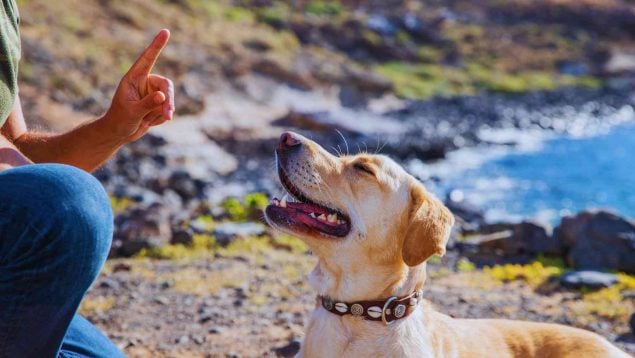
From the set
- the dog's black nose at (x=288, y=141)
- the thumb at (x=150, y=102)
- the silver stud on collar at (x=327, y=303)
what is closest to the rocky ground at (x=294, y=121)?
the silver stud on collar at (x=327, y=303)

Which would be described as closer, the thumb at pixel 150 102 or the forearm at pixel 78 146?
the thumb at pixel 150 102

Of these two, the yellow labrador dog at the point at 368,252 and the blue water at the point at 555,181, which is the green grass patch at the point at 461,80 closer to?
the blue water at the point at 555,181

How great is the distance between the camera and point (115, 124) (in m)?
4.46

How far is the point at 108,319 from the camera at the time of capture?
Result: 23.7ft

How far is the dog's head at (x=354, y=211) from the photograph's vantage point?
4449 mm

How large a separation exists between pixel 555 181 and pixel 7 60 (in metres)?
22.4

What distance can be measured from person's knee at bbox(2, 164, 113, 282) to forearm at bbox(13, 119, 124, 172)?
1.60m

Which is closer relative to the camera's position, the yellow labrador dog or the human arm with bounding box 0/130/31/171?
the human arm with bounding box 0/130/31/171

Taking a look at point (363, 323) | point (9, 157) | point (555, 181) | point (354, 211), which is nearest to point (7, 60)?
point (9, 157)

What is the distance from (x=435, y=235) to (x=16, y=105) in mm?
2515

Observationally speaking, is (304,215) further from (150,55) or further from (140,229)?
(140,229)

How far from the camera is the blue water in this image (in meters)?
21.2

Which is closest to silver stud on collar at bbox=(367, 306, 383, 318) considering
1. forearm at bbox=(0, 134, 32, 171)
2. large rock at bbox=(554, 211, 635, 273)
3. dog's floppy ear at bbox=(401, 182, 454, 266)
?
dog's floppy ear at bbox=(401, 182, 454, 266)

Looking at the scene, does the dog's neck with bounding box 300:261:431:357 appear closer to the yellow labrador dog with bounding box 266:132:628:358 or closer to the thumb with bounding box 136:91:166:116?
the yellow labrador dog with bounding box 266:132:628:358
